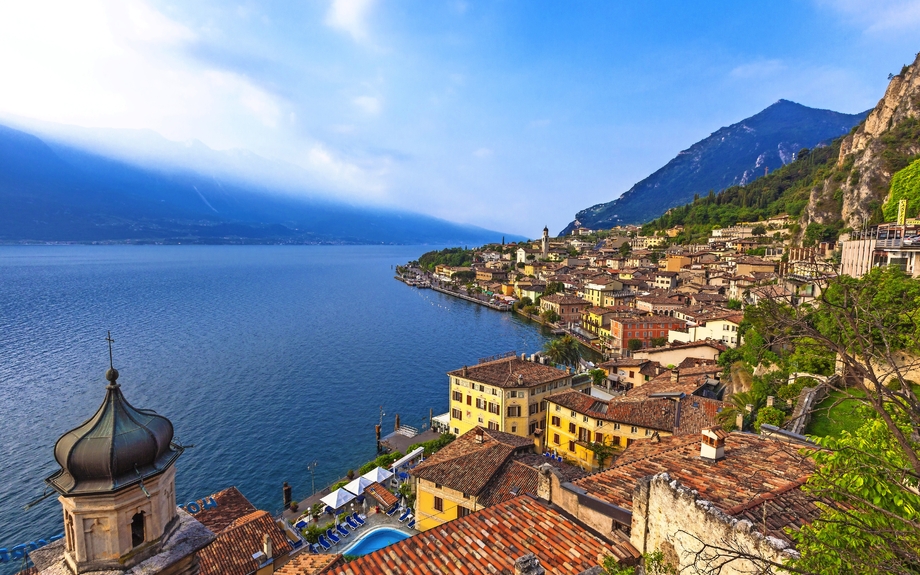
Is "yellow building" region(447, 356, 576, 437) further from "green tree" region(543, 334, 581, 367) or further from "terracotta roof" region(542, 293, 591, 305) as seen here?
"terracotta roof" region(542, 293, 591, 305)

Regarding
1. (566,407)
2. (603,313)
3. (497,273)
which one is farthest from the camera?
(497,273)

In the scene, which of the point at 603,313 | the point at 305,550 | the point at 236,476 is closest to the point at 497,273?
the point at 603,313

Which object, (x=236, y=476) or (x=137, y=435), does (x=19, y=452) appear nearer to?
(x=236, y=476)

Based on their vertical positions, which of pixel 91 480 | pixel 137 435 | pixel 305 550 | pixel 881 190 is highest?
pixel 881 190

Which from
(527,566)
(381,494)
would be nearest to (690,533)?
(527,566)

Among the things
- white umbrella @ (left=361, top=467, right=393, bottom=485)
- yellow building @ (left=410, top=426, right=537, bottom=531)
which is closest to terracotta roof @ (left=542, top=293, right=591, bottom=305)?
white umbrella @ (left=361, top=467, right=393, bottom=485)

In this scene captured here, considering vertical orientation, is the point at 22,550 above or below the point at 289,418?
above

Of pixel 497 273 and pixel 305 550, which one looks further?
pixel 497 273
